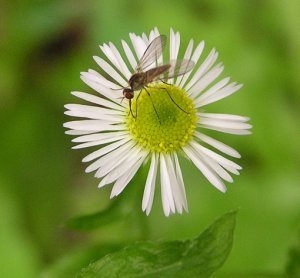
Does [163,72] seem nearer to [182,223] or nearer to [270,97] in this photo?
[182,223]

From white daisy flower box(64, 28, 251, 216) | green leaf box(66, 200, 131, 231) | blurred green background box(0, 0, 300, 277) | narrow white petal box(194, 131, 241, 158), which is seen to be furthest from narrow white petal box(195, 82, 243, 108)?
blurred green background box(0, 0, 300, 277)

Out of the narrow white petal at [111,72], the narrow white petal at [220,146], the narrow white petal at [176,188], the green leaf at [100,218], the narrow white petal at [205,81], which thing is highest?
the narrow white petal at [111,72]

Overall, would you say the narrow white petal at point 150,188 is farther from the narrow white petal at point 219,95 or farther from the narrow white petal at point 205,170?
the narrow white petal at point 219,95

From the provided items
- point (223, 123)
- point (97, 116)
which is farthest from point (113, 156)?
point (223, 123)

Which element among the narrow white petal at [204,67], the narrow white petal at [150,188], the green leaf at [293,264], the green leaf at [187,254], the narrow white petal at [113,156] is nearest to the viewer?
the green leaf at [187,254]

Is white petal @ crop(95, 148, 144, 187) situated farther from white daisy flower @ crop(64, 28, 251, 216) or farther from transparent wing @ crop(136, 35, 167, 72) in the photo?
transparent wing @ crop(136, 35, 167, 72)

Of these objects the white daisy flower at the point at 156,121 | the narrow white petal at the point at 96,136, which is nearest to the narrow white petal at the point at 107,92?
the white daisy flower at the point at 156,121
